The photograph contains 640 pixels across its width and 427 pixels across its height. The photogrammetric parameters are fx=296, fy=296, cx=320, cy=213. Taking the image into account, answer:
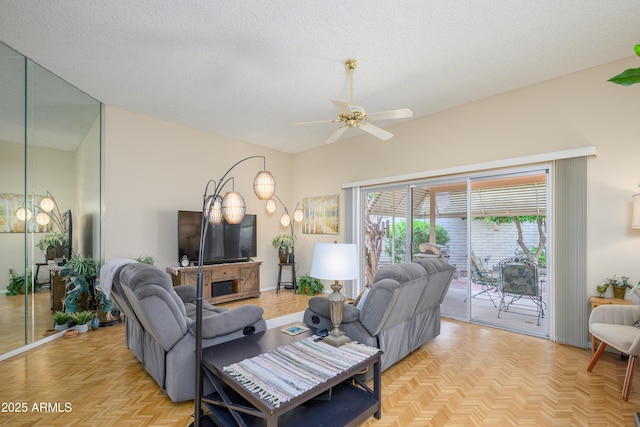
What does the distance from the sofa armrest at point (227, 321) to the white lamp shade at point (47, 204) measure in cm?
272

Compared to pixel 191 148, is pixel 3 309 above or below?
below

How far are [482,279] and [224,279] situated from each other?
416 centimetres

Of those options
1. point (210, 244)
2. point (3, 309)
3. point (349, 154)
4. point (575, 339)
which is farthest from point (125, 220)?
point (575, 339)

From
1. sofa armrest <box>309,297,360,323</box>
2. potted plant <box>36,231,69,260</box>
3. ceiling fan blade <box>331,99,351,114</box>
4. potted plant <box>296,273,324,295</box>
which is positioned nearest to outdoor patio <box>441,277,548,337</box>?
potted plant <box>296,273,324,295</box>

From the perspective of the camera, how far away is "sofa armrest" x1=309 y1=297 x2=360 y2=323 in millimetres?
2549

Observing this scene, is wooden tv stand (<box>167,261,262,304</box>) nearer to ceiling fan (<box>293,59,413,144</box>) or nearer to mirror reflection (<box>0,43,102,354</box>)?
mirror reflection (<box>0,43,102,354</box>)

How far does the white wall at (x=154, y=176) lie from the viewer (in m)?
4.46

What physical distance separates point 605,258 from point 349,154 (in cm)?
401

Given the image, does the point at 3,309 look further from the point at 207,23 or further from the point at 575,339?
the point at 575,339

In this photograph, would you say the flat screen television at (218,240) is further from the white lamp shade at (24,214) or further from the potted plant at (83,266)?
the white lamp shade at (24,214)

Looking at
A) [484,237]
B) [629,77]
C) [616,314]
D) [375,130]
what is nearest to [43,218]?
[375,130]

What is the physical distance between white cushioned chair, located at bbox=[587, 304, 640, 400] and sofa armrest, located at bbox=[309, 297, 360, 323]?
2.08 metres

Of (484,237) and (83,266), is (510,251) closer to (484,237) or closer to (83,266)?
(484,237)

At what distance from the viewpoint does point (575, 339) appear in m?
3.34
